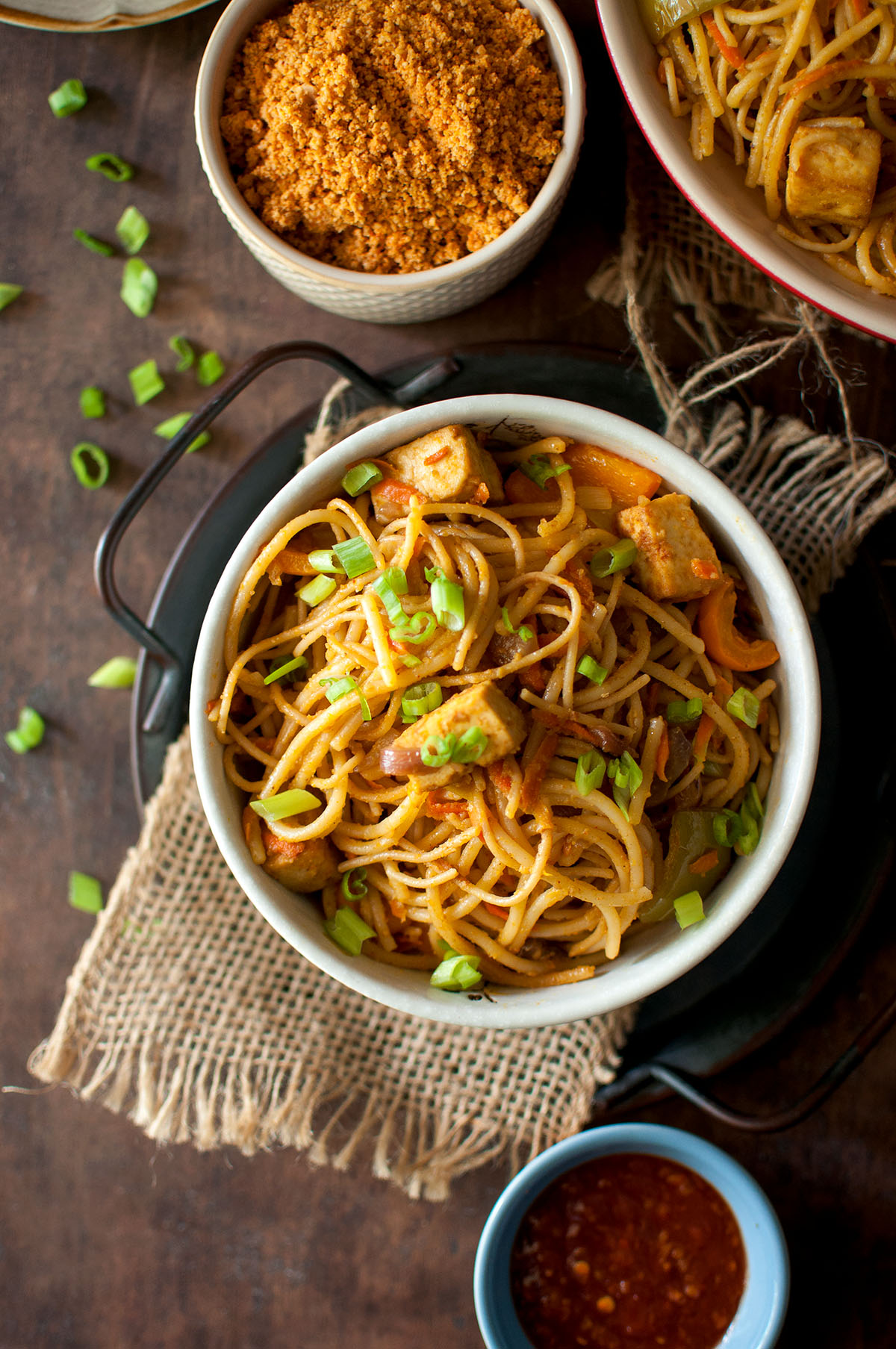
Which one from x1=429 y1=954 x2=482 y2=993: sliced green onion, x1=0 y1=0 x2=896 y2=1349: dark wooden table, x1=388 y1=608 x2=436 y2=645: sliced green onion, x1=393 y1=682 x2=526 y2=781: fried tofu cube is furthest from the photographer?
x1=0 y1=0 x2=896 y2=1349: dark wooden table

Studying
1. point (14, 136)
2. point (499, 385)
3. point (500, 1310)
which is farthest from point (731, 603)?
point (14, 136)

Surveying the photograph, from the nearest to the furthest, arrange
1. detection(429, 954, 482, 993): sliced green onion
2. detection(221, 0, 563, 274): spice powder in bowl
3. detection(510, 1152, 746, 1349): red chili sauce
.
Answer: detection(429, 954, 482, 993): sliced green onion
detection(221, 0, 563, 274): spice powder in bowl
detection(510, 1152, 746, 1349): red chili sauce

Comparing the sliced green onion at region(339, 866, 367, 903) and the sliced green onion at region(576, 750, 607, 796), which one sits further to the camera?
the sliced green onion at region(339, 866, 367, 903)

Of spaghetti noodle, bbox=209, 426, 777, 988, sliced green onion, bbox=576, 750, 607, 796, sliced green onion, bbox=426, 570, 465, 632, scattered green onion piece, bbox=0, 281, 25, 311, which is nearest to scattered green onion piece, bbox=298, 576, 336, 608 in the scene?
spaghetti noodle, bbox=209, 426, 777, 988

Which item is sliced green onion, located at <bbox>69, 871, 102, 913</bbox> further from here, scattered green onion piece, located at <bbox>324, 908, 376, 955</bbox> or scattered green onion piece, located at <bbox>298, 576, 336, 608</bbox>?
scattered green onion piece, located at <bbox>298, 576, 336, 608</bbox>

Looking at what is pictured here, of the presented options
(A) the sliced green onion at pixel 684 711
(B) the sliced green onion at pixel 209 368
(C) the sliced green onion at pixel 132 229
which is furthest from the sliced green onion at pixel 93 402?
(A) the sliced green onion at pixel 684 711

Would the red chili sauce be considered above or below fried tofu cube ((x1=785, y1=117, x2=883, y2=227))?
below

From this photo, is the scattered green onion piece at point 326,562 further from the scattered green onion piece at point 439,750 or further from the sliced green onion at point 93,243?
the sliced green onion at point 93,243
